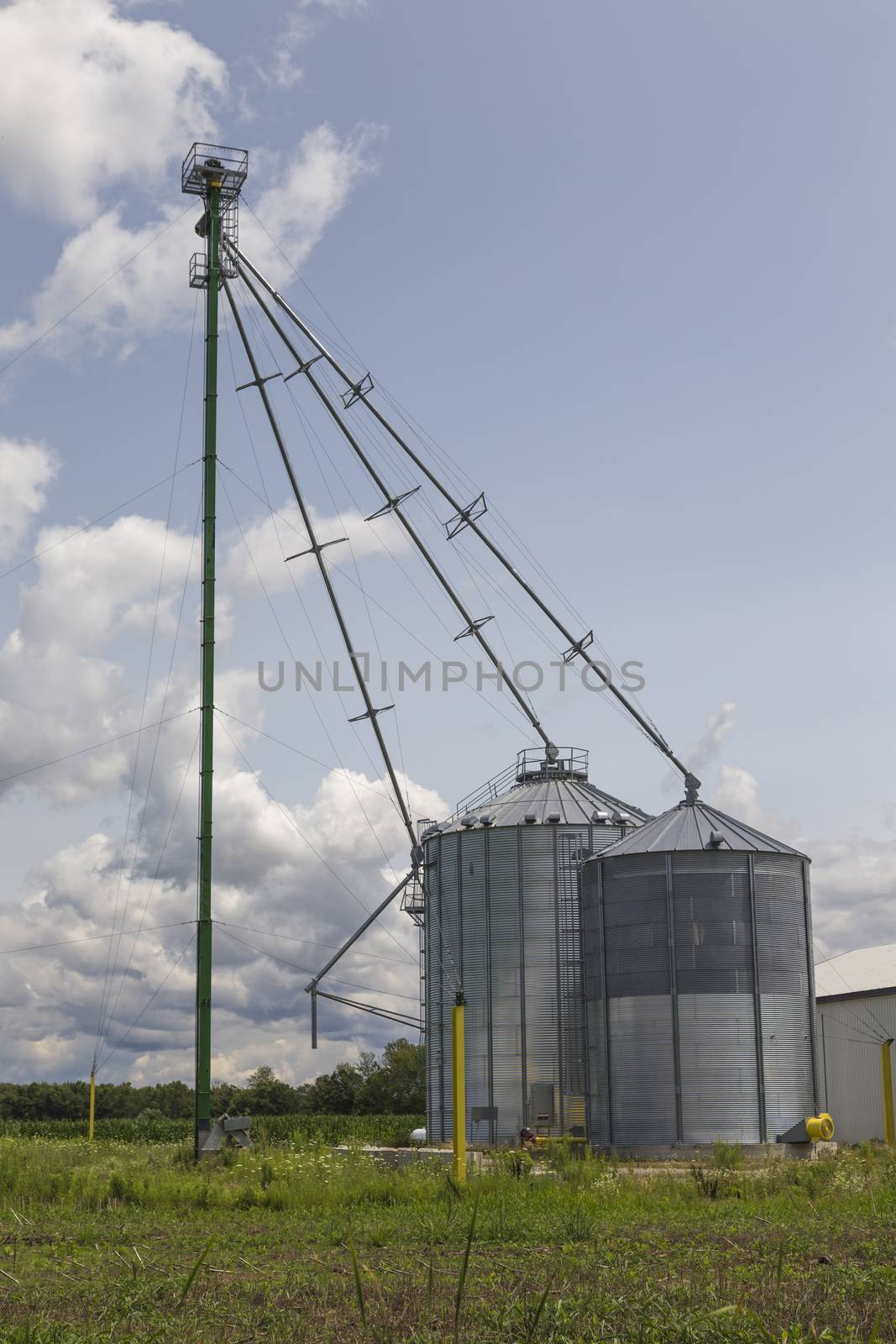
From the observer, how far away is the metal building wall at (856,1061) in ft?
138

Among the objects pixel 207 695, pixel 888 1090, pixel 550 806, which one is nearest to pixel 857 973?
pixel 888 1090

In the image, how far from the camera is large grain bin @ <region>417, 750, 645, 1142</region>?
39.0 meters

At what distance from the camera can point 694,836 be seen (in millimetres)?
36188

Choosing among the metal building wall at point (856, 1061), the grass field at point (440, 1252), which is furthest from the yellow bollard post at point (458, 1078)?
the metal building wall at point (856, 1061)

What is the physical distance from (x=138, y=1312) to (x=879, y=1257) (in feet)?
24.0

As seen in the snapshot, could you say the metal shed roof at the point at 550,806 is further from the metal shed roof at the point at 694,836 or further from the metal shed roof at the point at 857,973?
the metal shed roof at the point at 857,973

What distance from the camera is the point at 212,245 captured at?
3550cm

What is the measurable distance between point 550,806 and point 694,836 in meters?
7.40

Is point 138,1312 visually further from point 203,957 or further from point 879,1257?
point 203,957

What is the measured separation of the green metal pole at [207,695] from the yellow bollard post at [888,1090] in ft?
63.1

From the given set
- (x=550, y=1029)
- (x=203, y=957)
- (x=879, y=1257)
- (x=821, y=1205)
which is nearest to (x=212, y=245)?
(x=203, y=957)

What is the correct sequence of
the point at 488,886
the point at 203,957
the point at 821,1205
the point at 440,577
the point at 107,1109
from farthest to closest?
the point at 107,1109 → the point at 488,886 → the point at 440,577 → the point at 203,957 → the point at 821,1205

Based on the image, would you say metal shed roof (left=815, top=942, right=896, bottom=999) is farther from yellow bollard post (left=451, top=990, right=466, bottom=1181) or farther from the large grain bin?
yellow bollard post (left=451, top=990, right=466, bottom=1181)

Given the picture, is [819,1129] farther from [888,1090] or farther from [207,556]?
[207,556]
